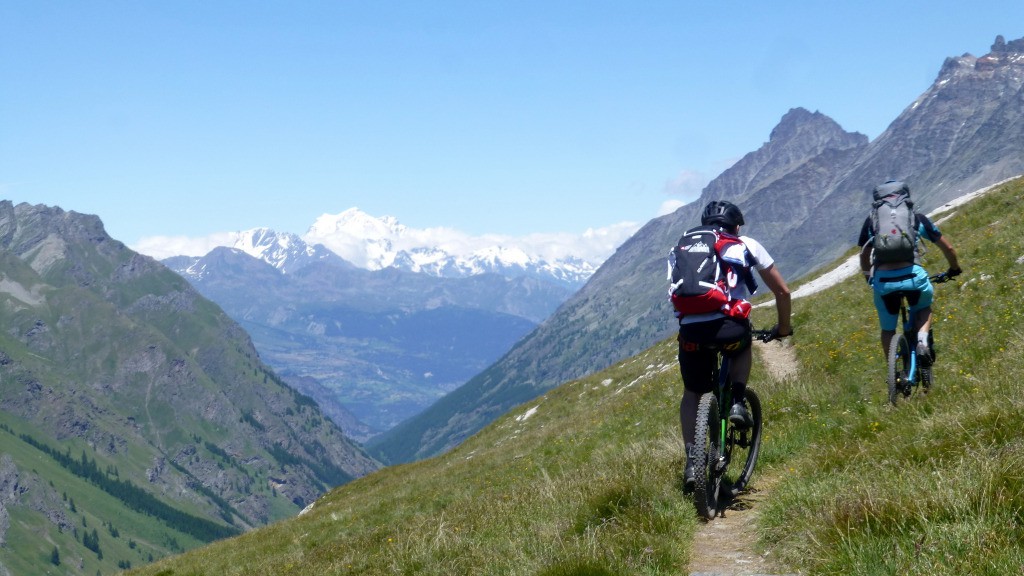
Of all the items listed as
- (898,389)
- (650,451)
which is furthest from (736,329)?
(898,389)

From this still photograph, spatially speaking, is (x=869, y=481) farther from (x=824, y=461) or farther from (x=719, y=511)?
(x=719, y=511)

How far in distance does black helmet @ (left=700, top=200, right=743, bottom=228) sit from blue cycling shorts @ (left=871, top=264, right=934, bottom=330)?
13.8 ft

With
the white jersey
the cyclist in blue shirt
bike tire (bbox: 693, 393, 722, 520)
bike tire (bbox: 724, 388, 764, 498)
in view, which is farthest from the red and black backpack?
the cyclist in blue shirt

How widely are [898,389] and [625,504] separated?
5.68 m

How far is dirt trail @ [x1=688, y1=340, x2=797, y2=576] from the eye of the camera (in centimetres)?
701

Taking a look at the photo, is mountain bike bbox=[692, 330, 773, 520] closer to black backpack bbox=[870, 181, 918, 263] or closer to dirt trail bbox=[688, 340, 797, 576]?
dirt trail bbox=[688, 340, 797, 576]

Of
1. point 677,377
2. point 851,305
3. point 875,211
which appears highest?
point 875,211

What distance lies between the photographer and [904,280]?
1221 centimetres

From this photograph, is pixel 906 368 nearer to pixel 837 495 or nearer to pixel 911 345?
pixel 911 345

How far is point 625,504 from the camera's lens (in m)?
8.80

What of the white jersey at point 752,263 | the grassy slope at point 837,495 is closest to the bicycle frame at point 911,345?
the grassy slope at point 837,495

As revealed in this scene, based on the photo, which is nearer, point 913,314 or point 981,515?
point 981,515

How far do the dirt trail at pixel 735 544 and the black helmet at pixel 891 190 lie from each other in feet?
17.4

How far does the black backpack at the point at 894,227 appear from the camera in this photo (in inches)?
471
